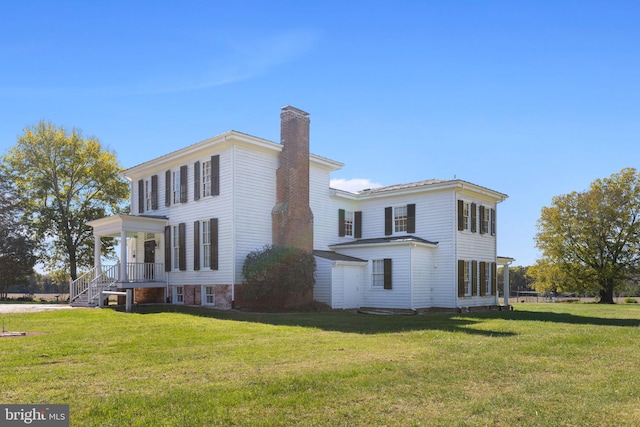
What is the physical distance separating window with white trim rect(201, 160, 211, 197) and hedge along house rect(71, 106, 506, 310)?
45 mm

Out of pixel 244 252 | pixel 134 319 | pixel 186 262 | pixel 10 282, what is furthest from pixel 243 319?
pixel 10 282

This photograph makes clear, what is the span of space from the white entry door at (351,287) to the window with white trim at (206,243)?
239 inches

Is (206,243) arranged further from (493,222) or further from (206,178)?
(493,222)

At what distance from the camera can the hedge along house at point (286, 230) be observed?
74.3ft

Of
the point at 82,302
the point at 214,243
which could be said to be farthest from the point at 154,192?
the point at 82,302

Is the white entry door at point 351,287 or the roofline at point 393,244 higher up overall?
the roofline at point 393,244

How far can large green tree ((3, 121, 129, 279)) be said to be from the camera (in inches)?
1430

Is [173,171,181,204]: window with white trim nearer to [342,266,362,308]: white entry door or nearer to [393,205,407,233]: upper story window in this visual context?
[342,266,362,308]: white entry door

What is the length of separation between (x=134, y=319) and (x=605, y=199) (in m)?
36.8

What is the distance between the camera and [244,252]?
22.4 m

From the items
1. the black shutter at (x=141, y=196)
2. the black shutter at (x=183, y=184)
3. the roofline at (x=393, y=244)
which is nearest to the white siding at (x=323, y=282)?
the roofline at (x=393, y=244)

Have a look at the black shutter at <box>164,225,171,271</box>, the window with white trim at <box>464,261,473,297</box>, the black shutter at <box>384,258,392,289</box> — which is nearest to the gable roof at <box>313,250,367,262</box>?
the black shutter at <box>384,258,392,289</box>

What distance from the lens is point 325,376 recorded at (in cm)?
764

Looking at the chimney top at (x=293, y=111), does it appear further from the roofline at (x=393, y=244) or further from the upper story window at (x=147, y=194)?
the upper story window at (x=147, y=194)
